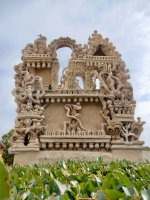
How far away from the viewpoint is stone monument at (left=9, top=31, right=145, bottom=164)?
771cm

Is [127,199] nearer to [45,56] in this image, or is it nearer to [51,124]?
[51,124]

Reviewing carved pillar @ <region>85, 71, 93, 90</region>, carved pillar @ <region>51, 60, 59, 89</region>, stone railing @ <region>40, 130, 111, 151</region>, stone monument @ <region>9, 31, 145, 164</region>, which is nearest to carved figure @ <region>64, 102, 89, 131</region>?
stone monument @ <region>9, 31, 145, 164</region>

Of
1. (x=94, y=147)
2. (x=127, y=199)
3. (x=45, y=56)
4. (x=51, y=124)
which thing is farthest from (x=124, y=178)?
(x=45, y=56)

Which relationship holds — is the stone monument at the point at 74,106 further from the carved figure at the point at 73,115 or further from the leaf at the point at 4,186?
the leaf at the point at 4,186

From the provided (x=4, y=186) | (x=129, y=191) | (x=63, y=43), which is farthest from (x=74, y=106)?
(x=4, y=186)

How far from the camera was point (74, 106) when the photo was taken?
27.3ft

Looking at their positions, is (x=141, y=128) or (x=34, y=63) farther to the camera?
(x=34, y=63)

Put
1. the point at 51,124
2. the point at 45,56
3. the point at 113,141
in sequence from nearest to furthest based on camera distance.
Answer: the point at 113,141
the point at 51,124
the point at 45,56

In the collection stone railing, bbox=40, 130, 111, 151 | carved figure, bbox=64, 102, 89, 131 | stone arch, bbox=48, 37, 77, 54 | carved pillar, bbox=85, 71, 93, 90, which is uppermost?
stone arch, bbox=48, 37, 77, 54

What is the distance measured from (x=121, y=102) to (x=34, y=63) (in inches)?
142

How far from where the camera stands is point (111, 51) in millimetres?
9344

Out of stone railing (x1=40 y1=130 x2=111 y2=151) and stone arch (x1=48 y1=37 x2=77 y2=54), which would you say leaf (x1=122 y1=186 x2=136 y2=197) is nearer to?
stone railing (x1=40 y1=130 x2=111 y2=151)

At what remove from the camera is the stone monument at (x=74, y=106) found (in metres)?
7.71

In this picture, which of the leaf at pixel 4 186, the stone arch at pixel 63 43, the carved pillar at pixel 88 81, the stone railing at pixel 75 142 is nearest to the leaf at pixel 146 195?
the leaf at pixel 4 186
